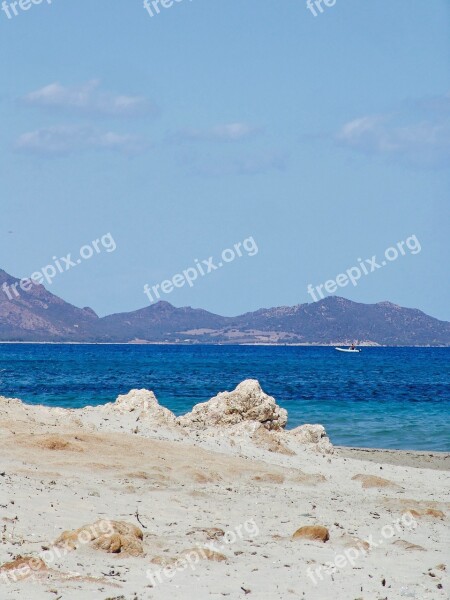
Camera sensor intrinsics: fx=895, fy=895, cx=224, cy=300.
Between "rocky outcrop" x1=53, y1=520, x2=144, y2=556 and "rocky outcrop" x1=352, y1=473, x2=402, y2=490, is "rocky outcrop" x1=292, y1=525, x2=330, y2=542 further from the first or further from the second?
"rocky outcrop" x1=352, y1=473, x2=402, y2=490

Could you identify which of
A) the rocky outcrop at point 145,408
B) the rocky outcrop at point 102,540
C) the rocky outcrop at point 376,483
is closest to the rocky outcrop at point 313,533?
the rocky outcrop at point 102,540

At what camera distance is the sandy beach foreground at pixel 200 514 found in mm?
8648

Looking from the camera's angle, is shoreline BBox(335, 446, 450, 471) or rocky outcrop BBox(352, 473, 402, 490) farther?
shoreline BBox(335, 446, 450, 471)

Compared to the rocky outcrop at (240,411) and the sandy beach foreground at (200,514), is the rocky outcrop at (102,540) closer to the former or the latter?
the sandy beach foreground at (200,514)

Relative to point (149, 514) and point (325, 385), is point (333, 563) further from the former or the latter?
point (325, 385)

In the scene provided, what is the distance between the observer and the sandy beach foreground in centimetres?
865

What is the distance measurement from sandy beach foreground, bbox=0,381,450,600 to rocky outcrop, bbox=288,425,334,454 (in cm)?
4

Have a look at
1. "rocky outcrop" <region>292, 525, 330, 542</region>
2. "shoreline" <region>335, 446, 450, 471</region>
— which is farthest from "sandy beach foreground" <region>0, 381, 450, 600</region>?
"shoreline" <region>335, 446, 450, 471</region>

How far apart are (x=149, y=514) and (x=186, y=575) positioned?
2.92m

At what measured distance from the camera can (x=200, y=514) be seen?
12023mm

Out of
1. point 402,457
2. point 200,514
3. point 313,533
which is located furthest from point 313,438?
point 313,533

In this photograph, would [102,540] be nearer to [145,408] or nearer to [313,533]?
[313,533]

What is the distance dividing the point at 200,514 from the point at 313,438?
905 centimetres

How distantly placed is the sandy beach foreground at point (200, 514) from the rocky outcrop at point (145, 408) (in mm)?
67
